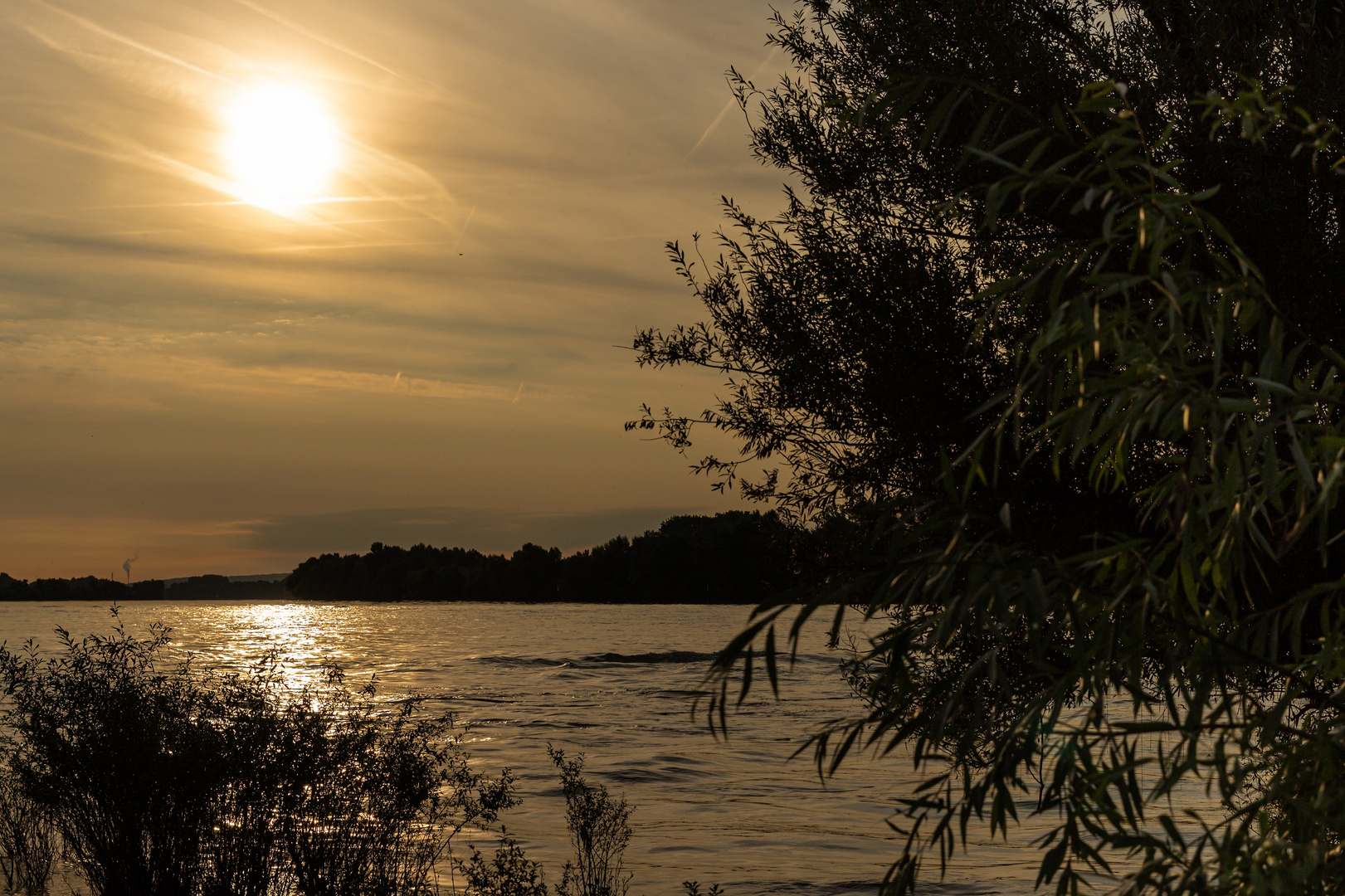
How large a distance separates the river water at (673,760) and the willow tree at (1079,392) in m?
1.45

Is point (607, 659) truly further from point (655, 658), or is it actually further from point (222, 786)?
point (222, 786)

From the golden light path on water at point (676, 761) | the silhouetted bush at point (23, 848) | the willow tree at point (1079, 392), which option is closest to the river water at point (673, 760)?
the golden light path on water at point (676, 761)

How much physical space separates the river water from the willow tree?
145 centimetres

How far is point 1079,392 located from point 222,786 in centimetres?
1046

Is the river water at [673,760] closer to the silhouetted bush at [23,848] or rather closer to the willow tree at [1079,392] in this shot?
the willow tree at [1079,392]

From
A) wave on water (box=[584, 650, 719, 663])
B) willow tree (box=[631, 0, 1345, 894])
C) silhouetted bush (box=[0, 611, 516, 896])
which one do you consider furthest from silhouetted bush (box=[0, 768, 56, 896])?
wave on water (box=[584, 650, 719, 663])

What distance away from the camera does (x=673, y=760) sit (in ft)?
95.1

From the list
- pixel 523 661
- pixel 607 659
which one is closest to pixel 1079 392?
pixel 523 661

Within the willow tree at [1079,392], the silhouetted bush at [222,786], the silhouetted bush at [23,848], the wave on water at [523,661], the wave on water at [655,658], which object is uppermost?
the willow tree at [1079,392]

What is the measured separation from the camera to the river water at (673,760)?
56.1 feet

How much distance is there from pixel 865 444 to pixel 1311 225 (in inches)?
158

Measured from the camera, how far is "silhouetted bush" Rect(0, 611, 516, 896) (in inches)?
453

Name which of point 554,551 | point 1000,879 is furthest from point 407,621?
point 1000,879

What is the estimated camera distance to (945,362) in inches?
368
